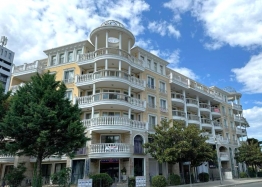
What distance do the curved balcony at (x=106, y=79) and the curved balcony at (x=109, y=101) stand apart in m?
1.50

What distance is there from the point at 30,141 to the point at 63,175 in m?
4.06

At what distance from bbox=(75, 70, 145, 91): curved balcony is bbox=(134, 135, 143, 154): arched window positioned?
20.3ft

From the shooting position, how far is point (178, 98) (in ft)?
117

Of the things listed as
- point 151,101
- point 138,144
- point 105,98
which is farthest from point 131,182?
point 151,101

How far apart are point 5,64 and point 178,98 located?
285 ft

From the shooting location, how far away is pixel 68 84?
92.2ft

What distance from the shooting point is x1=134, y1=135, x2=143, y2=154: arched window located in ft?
83.6

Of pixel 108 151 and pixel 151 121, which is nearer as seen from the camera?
pixel 108 151

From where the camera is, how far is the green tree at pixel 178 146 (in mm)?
22188

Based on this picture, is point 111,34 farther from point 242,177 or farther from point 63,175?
point 242,177

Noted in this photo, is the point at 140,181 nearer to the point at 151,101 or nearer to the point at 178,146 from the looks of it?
the point at 178,146

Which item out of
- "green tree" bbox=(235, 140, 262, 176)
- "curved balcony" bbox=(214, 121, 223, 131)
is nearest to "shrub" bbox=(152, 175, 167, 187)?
"curved balcony" bbox=(214, 121, 223, 131)

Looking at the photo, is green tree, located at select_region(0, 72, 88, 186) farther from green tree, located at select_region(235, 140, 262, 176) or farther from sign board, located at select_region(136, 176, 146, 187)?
green tree, located at select_region(235, 140, 262, 176)

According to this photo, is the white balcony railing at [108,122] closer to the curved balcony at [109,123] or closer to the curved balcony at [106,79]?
the curved balcony at [109,123]
